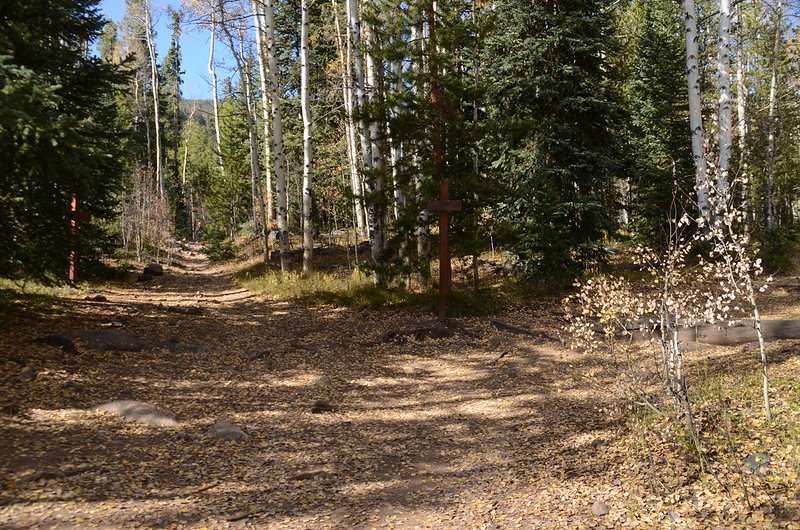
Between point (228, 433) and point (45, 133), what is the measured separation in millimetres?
4180

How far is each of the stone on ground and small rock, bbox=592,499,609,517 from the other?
4.54 metres

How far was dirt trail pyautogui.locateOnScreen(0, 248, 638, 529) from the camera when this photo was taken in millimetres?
4281

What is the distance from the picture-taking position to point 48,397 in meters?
6.02

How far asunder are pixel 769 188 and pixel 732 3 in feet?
28.3

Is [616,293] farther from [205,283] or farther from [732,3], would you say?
[205,283]

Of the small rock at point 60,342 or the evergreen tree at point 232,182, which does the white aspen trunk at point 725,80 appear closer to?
the small rock at point 60,342

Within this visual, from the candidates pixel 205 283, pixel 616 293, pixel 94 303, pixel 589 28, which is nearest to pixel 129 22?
pixel 205 283

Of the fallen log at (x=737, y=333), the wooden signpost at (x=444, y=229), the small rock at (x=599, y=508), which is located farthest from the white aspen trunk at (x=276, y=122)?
the small rock at (x=599, y=508)

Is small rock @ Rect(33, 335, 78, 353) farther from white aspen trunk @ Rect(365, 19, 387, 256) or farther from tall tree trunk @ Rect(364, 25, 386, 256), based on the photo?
white aspen trunk @ Rect(365, 19, 387, 256)

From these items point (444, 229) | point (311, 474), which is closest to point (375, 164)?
point (444, 229)

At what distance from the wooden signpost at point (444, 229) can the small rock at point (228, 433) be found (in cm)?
590

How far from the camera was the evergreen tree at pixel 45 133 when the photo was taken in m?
6.16

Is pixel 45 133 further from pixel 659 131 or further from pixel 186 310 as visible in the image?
pixel 659 131

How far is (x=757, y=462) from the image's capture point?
4.20m
